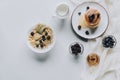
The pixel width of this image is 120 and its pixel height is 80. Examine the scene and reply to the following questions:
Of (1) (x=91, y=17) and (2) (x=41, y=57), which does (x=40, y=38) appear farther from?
(1) (x=91, y=17)

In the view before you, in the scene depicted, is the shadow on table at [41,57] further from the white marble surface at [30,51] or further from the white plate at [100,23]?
the white plate at [100,23]

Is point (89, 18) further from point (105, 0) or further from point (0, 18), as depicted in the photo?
point (0, 18)

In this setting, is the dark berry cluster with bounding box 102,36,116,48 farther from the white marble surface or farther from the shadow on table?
the shadow on table

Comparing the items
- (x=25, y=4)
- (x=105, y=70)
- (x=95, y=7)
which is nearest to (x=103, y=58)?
(x=105, y=70)

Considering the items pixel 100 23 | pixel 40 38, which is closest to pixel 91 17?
pixel 100 23

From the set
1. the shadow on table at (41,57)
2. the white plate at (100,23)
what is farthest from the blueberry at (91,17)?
the shadow on table at (41,57)
